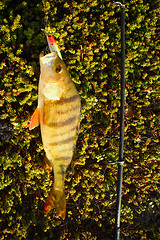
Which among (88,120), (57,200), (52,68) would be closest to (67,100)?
(52,68)

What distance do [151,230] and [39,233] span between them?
2.05m

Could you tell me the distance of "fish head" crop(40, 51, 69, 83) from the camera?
2.25m

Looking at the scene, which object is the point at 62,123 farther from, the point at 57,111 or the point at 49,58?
the point at 49,58

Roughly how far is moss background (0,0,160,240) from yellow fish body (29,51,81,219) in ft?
2.48

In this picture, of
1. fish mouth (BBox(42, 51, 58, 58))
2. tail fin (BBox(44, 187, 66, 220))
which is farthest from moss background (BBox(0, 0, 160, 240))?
fish mouth (BBox(42, 51, 58, 58))

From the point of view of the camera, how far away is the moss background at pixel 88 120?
121 inches

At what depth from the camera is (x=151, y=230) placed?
12.8 ft

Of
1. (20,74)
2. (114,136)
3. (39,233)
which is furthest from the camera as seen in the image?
(114,136)

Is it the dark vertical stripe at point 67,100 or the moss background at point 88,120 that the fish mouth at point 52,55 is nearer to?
the dark vertical stripe at point 67,100

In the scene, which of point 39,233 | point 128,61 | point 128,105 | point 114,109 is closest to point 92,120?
point 114,109

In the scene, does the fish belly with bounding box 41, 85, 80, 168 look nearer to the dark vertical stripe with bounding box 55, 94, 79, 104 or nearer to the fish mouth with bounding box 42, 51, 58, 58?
the dark vertical stripe with bounding box 55, 94, 79, 104

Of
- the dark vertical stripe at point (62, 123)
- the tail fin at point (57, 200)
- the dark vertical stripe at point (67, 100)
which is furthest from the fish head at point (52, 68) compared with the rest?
the tail fin at point (57, 200)

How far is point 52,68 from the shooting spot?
2.26 metres

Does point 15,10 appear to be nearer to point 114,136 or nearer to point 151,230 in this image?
point 114,136
